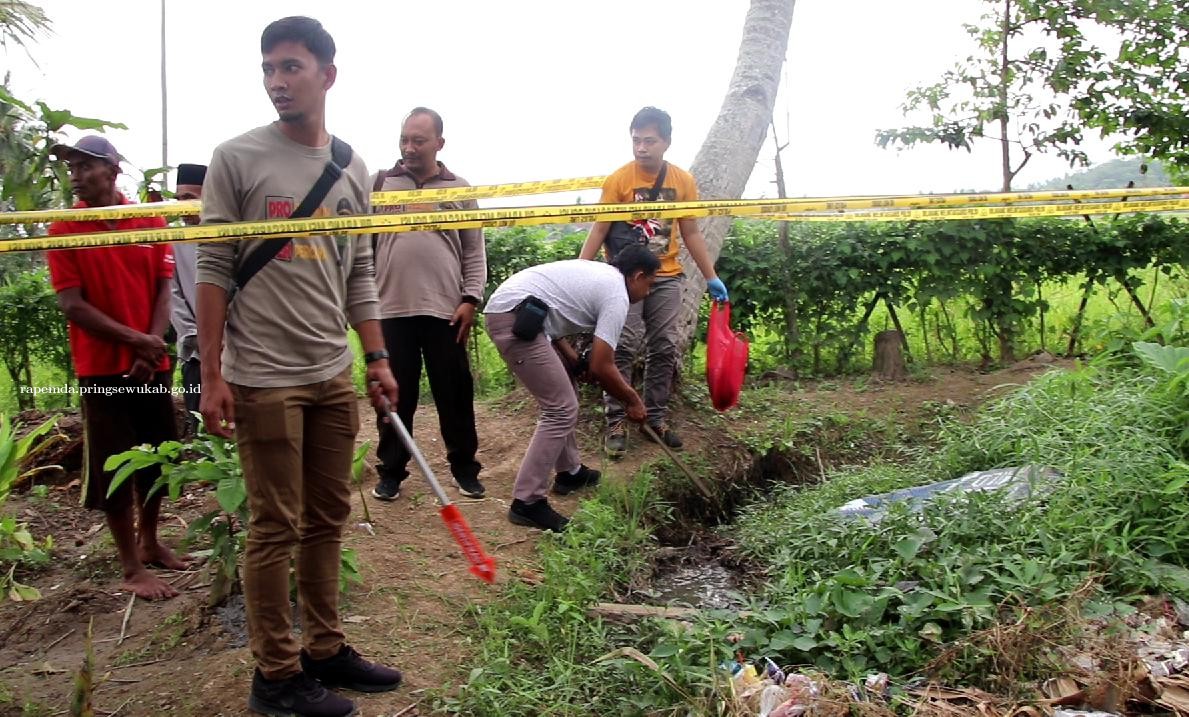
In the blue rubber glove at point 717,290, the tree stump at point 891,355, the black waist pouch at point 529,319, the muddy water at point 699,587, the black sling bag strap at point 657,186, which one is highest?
the black sling bag strap at point 657,186

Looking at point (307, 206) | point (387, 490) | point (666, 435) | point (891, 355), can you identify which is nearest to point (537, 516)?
point (387, 490)

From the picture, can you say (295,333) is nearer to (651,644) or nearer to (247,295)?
(247,295)

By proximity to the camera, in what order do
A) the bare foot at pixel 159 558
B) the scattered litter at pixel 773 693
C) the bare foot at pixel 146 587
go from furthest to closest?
the bare foot at pixel 159 558 → the bare foot at pixel 146 587 → the scattered litter at pixel 773 693

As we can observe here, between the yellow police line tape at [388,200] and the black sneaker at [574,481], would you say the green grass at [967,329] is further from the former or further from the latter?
the black sneaker at [574,481]

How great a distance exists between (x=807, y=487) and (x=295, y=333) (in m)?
3.54

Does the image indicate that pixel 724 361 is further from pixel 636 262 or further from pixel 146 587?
pixel 146 587

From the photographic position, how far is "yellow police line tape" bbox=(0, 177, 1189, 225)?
3.44 m

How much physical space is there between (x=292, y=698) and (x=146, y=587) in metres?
1.34

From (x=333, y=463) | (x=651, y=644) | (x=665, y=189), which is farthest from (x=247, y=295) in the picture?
(x=665, y=189)

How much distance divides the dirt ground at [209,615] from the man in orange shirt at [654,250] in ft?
0.98

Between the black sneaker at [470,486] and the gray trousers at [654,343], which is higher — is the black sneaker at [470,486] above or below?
below

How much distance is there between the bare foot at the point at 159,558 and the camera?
4.06 meters

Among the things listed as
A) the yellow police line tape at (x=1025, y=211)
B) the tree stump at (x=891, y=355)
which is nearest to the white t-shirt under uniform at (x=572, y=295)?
the yellow police line tape at (x=1025, y=211)

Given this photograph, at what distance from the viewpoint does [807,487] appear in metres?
5.52
